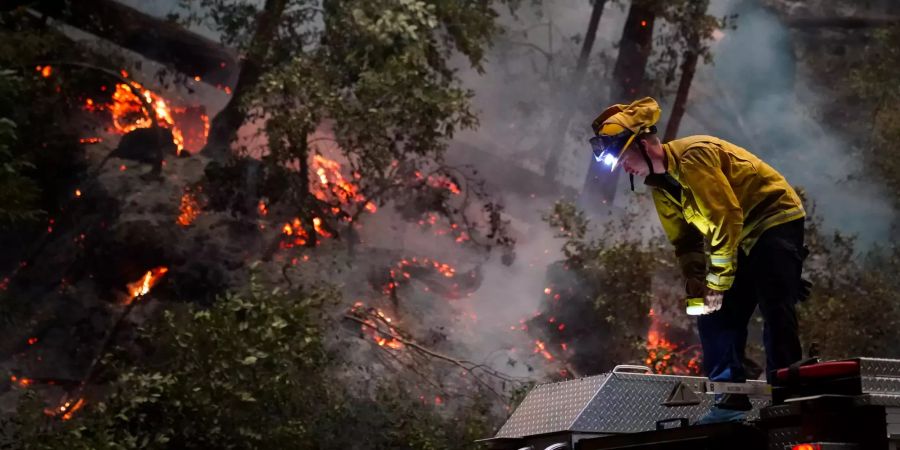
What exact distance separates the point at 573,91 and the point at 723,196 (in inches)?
658

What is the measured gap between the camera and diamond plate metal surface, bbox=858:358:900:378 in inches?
140

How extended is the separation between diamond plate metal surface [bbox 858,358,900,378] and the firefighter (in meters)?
0.74

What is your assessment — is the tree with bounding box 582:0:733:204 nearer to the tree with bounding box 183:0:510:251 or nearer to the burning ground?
the burning ground

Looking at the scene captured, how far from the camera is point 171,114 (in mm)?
15352

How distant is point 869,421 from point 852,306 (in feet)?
32.8

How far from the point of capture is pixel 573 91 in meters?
21.0

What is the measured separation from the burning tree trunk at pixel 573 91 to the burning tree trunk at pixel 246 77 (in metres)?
7.69

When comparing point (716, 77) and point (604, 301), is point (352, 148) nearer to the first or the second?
point (604, 301)

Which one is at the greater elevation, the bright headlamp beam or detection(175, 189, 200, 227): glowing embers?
detection(175, 189, 200, 227): glowing embers

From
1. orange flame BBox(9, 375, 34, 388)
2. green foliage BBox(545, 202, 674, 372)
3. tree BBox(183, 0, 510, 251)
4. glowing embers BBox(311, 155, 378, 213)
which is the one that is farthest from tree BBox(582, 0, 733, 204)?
orange flame BBox(9, 375, 34, 388)

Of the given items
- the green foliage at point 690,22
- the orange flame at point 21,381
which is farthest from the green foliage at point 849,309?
the orange flame at point 21,381

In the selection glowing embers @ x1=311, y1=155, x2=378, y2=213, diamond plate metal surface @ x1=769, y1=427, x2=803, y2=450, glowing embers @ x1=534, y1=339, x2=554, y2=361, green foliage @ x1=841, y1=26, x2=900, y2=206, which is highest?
green foliage @ x1=841, y1=26, x2=900, y2=206


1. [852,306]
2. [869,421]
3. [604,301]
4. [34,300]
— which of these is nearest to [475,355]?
[604,301]

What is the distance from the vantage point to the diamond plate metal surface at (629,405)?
4527 mm
